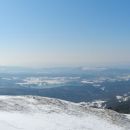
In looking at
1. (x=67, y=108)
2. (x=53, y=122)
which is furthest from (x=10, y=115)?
(x=67, y=108)

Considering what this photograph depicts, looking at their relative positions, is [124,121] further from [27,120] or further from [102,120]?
[27,120]

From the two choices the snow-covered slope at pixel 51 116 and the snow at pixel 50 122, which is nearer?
the snow at pixel 50 122

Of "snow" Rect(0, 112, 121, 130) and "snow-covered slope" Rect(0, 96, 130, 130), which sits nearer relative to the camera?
"snow" Rect(0, 112, 121, 130)

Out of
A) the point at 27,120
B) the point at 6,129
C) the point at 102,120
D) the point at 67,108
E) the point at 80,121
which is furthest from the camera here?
the point at 67,108

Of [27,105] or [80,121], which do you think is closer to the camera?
[80,121]

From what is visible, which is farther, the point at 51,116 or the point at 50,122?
the point at 51,116

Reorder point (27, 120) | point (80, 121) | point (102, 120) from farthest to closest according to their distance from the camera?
point (102, 120) → point (80, 121) → point (27, 120)

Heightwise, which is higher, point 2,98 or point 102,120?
point 2,98

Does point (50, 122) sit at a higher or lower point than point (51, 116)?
lower
